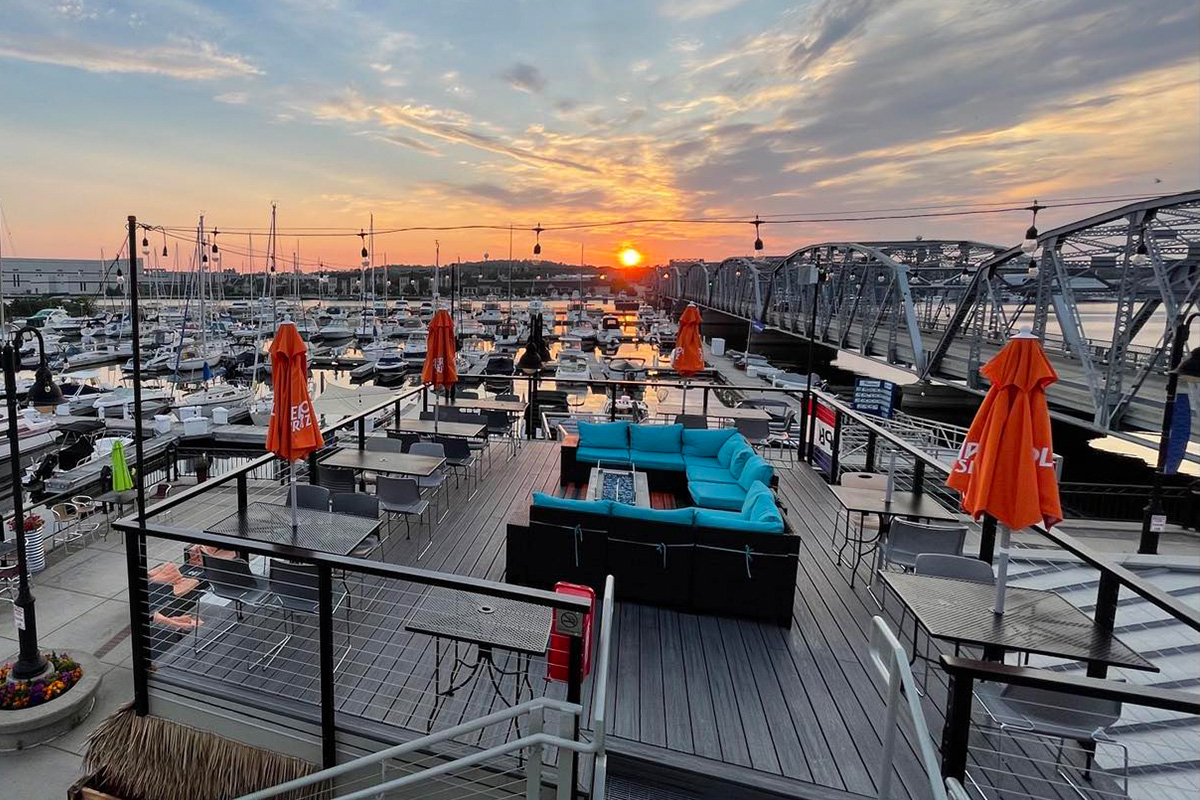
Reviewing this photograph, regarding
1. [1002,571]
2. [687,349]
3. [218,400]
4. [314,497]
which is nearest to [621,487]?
[314,497]

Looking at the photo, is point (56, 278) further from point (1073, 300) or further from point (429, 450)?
point (1073, 300)

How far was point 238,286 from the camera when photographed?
8375 cm

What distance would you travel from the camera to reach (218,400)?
24188mm

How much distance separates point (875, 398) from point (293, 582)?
17.0 metres

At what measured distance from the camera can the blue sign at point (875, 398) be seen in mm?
17578

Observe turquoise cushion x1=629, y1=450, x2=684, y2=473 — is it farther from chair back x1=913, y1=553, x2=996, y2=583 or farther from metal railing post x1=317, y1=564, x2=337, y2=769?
metal railing post x1=317, y1=564, x2=337, y2=769

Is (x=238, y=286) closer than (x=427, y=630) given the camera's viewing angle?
No

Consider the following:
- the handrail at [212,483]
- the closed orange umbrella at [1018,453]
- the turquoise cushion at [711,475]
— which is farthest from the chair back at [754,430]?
the closed orange umbrella at [1018,453]

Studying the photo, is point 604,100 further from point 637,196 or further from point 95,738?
point 95,738

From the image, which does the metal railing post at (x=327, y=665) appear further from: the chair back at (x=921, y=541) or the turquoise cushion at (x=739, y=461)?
the turquoise cushion at (x=739, y=461)

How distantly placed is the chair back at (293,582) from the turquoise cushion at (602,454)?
13.6 ft

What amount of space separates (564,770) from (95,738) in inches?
148

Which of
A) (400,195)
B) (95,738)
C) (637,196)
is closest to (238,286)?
(400,195)

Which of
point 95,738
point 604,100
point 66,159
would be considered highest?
point 604,100
